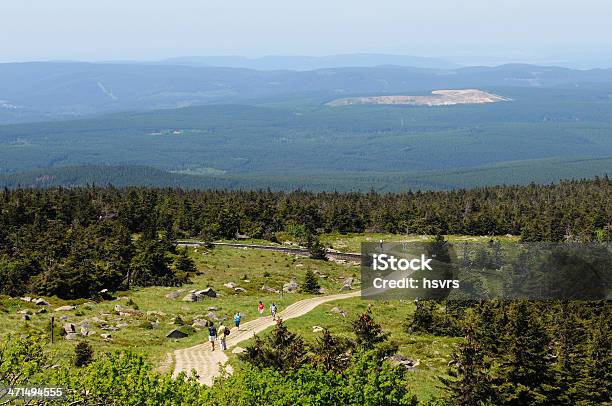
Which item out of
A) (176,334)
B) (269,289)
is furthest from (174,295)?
(176,334)

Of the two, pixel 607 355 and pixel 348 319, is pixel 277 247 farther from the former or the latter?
pixel 607 355

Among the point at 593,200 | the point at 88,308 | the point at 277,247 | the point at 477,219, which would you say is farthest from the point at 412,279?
the point at 593,200

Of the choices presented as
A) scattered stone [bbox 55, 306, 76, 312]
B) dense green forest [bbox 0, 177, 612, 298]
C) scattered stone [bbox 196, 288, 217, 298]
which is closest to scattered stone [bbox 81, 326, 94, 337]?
scattered stone [bbox 55, 306, 76, 312]

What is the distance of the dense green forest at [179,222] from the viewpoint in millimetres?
74875

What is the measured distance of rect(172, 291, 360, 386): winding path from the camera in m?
42.7

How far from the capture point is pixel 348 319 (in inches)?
2406

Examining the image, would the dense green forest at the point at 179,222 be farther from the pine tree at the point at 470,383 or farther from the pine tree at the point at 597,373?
the pine tree at the point at 597,373

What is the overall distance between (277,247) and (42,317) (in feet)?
197

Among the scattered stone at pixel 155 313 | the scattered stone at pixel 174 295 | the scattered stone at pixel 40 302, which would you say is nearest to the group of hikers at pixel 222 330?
the scattered stone at pixel 155 313

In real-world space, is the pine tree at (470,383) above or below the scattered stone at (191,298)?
above

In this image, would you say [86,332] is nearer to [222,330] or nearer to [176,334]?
[176,334]

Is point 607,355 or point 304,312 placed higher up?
point 607,355

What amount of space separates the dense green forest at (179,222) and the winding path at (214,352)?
21095 millimetres

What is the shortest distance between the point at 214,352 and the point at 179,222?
265ft
